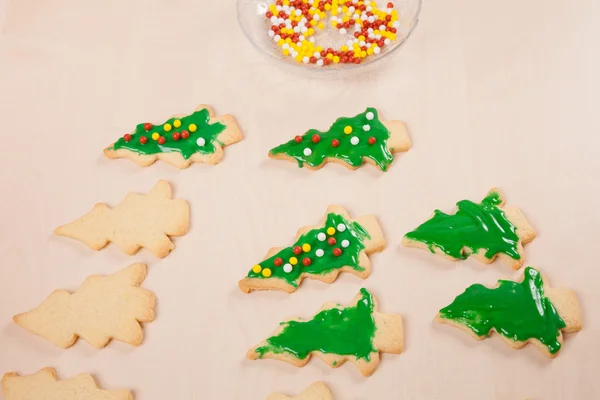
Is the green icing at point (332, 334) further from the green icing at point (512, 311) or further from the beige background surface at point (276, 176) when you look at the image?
the green icing at point (512, 311)

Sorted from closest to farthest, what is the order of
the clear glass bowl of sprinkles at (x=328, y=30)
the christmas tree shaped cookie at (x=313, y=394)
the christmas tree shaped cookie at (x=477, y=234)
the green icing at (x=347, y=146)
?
the christmas tree shaped cookie at (x=313, y=394) < the christmas tree shaped cookie at (x=477, y=234) < the green icing at (x=347, y=146) < the clear glass bowl of sprinkles at (x=328, y=30)

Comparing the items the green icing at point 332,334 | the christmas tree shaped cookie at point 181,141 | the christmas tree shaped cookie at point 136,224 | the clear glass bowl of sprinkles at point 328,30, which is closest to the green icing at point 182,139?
the christmas tree shaped cookie at point 181,141

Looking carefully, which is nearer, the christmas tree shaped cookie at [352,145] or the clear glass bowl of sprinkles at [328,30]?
the christmas tree shaped cookie at [352,145]

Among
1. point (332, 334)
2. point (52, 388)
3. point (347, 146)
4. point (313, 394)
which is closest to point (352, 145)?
point (347, 146)

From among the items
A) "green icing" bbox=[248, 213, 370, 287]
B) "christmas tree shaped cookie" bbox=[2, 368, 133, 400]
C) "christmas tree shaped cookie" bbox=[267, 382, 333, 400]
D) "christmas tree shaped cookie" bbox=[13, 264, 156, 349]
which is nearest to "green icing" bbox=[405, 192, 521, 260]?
"green icing" bbox=[248, 213, 370, 287]

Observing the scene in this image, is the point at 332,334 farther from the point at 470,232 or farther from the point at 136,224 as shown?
the point at 136,224

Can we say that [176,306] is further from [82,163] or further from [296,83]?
[296,83]
